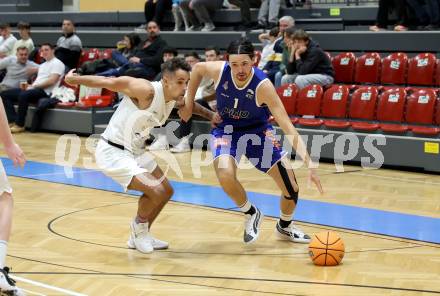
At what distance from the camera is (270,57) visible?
12680mm

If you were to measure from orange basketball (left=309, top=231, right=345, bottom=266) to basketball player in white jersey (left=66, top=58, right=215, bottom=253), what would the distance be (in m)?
1.27

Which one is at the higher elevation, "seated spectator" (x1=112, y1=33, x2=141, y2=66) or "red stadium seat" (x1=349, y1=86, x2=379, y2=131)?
"seated spectator" (x1=112, y1=33, x2=141, y2=66)

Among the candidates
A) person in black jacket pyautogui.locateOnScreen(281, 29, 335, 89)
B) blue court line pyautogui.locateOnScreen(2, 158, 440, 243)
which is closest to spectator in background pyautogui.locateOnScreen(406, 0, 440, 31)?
person in black jacket pyautogui.locateOnScreen(281, 29, 335, 89)

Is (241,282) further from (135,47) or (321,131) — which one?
(135,47)

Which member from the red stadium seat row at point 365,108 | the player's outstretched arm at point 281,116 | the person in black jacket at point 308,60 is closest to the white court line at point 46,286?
the player's outstretched arm at point 281,116

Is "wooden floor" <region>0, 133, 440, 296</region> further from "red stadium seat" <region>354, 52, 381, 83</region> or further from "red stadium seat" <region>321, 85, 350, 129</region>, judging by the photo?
"red stadium seat" <region>354, 52, 381, 83</region>

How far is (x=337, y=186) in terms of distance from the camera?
30.5 ft

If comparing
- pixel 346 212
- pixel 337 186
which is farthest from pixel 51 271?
pixel 337 186

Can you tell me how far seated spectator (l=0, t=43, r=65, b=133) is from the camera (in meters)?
14.4

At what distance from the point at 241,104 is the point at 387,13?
699 cm

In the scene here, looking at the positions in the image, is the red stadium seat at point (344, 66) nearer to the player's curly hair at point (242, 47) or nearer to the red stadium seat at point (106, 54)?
the red stadium seat at point (106, 54)

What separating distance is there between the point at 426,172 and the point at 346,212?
9.52 ft

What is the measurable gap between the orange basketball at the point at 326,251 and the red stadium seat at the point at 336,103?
5.44 metres

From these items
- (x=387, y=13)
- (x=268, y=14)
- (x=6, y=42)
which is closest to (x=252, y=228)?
(x=387, y=13)
